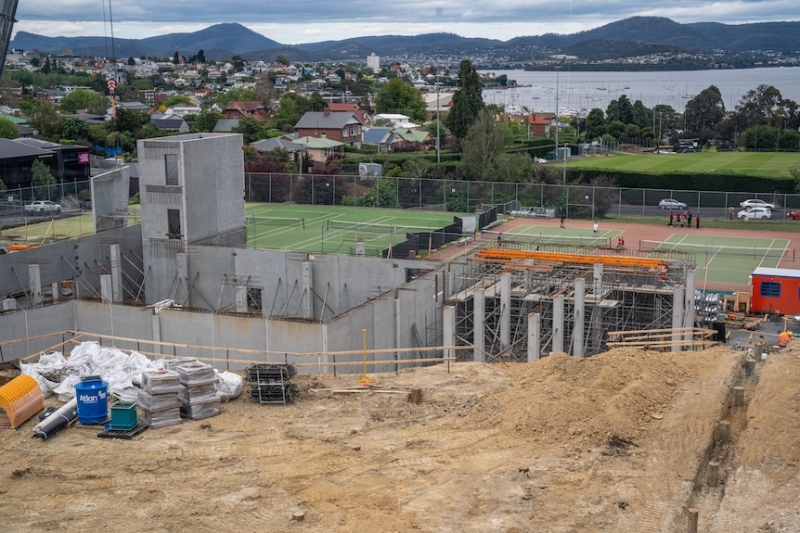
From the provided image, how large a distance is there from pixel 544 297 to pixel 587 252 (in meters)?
8.34

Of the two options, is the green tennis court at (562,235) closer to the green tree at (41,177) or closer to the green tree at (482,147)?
the green tree at (482,147)

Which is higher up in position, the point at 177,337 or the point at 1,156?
the point at 1,156

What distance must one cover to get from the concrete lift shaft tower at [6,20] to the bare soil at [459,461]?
755 centimetres

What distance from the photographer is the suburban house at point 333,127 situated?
3364 inches

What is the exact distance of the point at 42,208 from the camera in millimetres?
50938

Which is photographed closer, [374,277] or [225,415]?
[225,415]

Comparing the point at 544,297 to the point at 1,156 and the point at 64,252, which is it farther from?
the point at 1,156

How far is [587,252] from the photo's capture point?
3550 centimetres

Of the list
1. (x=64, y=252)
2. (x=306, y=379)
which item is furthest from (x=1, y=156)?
(x=306, y=379)

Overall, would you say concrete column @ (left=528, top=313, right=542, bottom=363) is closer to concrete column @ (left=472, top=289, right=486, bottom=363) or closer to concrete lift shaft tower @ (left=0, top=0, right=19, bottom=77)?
concrete column @ (left=472, top=289, right=486, bottom=363)

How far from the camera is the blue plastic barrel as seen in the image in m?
16.9

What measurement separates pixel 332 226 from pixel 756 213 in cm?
2262

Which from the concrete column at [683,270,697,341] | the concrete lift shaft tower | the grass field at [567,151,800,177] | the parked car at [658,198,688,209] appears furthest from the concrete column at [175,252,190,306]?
the grass field at [567,151,800,177]

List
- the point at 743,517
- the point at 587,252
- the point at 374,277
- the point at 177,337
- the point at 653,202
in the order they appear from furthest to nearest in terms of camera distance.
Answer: the point at 653,202
the point at 587,252
the point at 374,277
the point at 177,337
the point at 743,517
